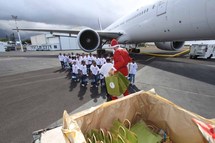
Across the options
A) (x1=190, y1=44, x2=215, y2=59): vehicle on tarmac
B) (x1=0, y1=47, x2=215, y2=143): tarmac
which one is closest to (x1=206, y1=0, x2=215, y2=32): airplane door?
(x1=0, y1=47, x2=215, y2=143): tarmac

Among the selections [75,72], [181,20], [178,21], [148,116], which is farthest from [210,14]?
[75,72]

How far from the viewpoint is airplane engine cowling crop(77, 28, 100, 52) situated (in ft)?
40.6

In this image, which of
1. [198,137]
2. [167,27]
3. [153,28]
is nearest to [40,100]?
[198,137]

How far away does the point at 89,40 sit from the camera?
41.8 ft

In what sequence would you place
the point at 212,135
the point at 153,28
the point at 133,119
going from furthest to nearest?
the point at 153,28
the point at 133,119
the point at 212,135

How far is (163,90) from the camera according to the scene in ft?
16.9

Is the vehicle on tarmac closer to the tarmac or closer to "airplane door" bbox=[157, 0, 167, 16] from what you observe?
"airplane door" bbox=[157, 0, 167, 16]

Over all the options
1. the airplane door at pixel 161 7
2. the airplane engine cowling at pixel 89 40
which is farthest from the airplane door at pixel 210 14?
the airplane engine cowling at pixel 89 40

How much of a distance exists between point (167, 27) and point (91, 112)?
742 centimetres

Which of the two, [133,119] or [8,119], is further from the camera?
[8,119]

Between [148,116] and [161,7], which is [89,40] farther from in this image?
[148,116]

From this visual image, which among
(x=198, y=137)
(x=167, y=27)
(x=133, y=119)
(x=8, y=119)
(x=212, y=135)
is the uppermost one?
(x=167, y=27)

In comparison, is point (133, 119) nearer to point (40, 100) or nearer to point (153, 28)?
point (40, 100)

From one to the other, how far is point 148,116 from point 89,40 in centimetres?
1127
